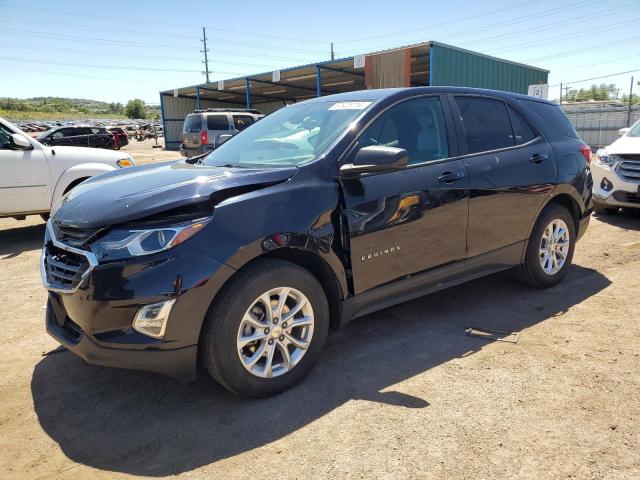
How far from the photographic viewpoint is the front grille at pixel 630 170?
23.7 feet

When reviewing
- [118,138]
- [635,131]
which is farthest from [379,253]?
[118,138]

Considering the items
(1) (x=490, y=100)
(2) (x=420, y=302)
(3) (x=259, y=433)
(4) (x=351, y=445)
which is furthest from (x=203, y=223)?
(1) (x=490, y=100)

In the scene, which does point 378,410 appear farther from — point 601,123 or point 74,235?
point 601,123

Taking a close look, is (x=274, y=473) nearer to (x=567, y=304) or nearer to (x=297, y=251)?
(x=297, y=251)

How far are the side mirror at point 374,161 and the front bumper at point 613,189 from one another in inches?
221

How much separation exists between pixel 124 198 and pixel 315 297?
124cm

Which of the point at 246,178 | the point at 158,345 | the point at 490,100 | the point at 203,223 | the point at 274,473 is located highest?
the point at 490,100

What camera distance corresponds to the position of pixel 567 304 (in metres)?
4.39

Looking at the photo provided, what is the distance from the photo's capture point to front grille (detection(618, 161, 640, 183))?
7.21m

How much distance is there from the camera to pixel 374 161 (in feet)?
10.3

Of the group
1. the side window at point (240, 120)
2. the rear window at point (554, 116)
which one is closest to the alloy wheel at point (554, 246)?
the rear window at point (554, 116)

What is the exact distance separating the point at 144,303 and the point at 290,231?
882mm

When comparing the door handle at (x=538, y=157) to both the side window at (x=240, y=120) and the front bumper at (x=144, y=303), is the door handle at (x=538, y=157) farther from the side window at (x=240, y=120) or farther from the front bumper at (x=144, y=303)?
the side window at (x=240, y=120)

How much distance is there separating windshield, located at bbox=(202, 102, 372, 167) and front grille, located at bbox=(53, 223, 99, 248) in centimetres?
111
